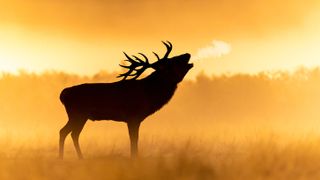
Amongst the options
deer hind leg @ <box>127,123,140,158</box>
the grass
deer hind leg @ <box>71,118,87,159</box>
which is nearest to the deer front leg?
deer hind leg @ <box>127,123,140,158</box>

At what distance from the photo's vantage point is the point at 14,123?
1224 centimetres

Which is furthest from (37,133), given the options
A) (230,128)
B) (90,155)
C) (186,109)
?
(230,128)

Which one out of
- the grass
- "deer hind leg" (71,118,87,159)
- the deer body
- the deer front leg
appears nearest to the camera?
the grass

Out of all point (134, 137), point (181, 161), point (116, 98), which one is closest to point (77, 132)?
point (116, 98)

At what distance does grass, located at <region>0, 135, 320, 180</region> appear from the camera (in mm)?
8219

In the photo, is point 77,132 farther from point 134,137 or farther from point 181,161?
point 181,161

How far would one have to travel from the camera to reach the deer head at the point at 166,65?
10.0 m

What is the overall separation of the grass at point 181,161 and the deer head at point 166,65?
1.22m

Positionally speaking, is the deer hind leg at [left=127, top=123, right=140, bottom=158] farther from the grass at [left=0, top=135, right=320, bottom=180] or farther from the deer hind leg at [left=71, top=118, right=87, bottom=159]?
the deer hind leg at [left=71, top=118, right=87, bottom=159]

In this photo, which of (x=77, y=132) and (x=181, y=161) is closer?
(x=181, y=161)

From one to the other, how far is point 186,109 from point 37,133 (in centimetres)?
299

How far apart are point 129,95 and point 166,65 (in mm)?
809

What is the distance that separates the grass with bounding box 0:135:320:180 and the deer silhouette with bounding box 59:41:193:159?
2.15 feet

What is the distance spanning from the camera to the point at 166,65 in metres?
→ 10.1
